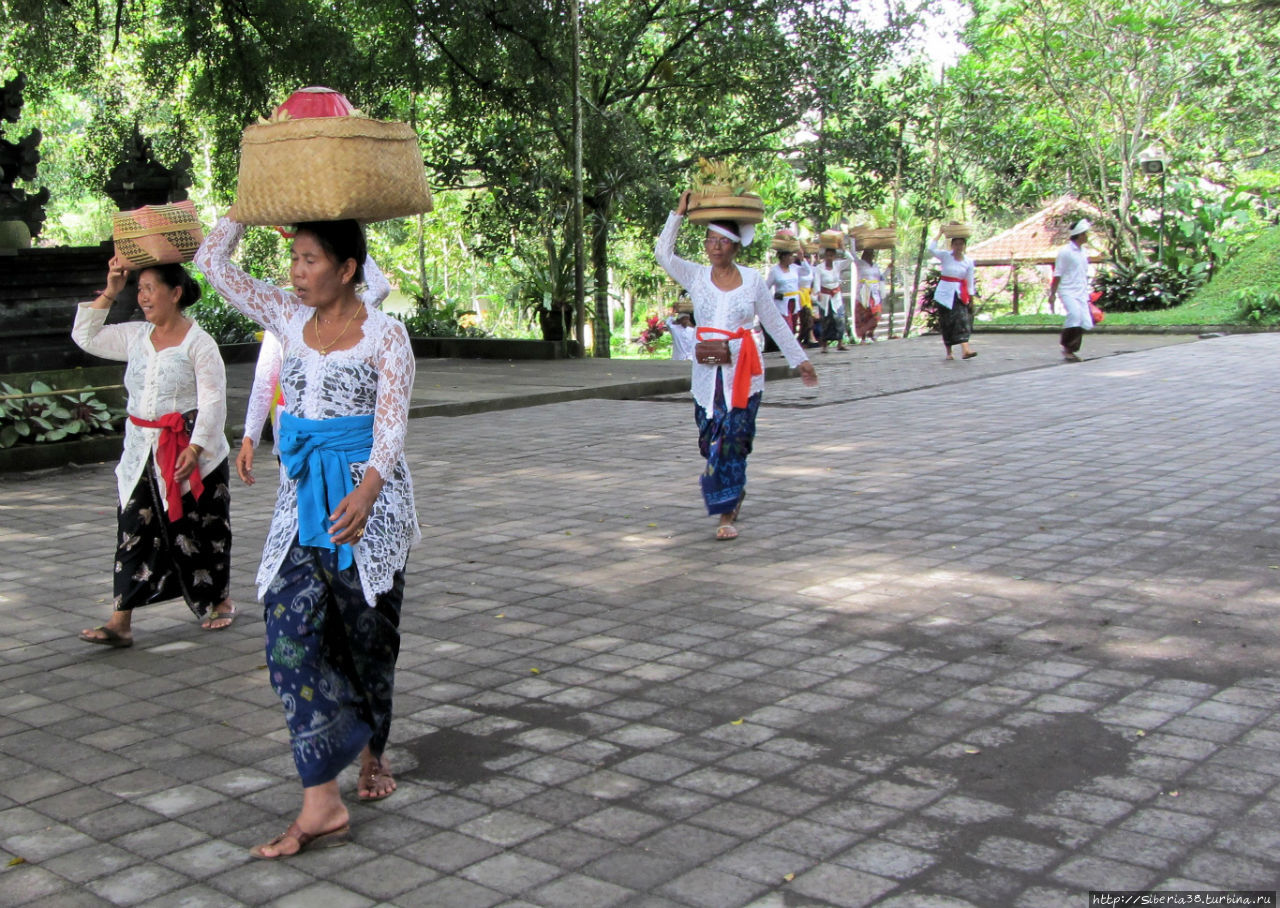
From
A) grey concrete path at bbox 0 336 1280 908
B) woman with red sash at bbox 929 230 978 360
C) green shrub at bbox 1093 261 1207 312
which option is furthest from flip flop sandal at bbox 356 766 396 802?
green shrub at bbox 1093 261 1207 312

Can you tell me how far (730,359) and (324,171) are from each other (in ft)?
13.3

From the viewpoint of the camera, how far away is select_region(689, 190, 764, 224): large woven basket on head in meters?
7.06

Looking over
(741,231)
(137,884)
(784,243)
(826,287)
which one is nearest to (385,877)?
(137,884)

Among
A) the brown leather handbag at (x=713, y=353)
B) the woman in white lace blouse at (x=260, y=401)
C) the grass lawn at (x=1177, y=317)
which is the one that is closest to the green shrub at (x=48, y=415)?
the woman in white lace blouse at (x=260, y=401)

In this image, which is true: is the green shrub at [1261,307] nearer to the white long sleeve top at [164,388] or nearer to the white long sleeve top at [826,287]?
the white long sleeve top at [826,287]

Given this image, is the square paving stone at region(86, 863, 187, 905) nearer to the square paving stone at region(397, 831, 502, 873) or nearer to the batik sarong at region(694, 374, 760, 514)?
the square paving stone at region(397, 831, 502, 873)

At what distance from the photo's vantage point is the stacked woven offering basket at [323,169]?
139 inches

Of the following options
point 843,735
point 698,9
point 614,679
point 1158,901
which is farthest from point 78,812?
point 698,9

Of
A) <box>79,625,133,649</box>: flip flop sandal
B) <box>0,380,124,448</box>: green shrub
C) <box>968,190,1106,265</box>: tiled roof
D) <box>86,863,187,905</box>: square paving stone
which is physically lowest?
<box>86,863,187,905</box>: square paving stone

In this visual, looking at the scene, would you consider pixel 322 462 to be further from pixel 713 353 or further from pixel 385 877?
pixel 713 353

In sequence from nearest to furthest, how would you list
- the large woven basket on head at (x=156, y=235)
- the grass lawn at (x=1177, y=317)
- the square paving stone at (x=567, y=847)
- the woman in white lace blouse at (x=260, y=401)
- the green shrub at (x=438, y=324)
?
the square paving stone at (x=567, y=847) < the woman in white lace blouse at (x=260, y=401) < the large woven basket on head at (x=156, y=235) < the green shrub at (x=438, y=324) < the grass lawn at (x=1177, y=317)

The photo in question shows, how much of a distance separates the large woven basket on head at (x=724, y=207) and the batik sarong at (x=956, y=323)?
36.4ft

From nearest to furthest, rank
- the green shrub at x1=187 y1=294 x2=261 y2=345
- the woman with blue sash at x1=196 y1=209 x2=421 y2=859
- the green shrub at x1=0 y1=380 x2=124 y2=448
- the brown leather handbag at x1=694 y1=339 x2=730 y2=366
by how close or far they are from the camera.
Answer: the woman with blue sash at x1=196 y1=209 x2=421 y2=859 → the brown leather handbag at x1=694 y1=339 x2=730 y2=366 → the green shrub at x1=0 y1=380 x2=124 y2=448 → the green shrub at x1=187 y1=294 x2=261 y2=345

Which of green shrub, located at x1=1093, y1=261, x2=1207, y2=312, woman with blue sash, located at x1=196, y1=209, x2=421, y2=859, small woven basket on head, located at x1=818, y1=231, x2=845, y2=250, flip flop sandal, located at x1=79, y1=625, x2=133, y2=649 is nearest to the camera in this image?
woman with blue sash, located at x1=196, y1=209, x2=421, y2=859
